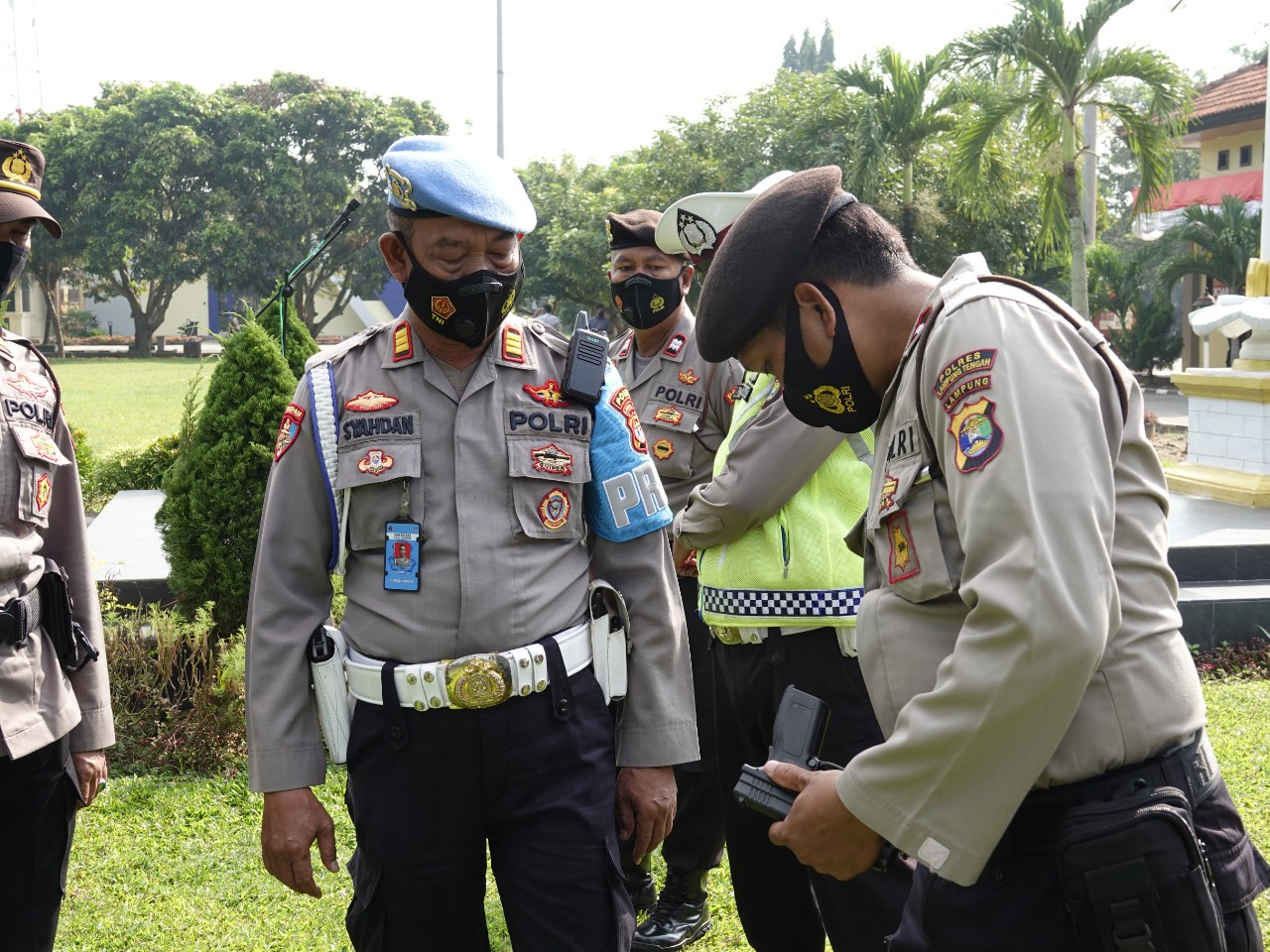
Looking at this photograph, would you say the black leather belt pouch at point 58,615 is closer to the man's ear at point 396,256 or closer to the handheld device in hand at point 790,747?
the man's ear at point 396,256

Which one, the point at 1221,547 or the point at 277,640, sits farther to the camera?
the point at 1221,547

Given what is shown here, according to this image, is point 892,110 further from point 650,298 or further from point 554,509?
point 554,509

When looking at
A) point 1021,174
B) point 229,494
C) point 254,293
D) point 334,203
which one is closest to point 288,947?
point 229,494

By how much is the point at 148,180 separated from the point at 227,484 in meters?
42.2

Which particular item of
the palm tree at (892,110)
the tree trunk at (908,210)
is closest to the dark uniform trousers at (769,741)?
the palm tree at (892,110)

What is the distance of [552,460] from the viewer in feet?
8.42

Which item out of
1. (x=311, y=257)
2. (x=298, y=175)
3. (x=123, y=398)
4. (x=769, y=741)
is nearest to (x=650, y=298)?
(x=311, y=257)

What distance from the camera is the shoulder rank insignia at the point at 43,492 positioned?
2.81 metres

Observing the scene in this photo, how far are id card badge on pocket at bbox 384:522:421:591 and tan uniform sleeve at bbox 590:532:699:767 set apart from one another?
1.48 ft

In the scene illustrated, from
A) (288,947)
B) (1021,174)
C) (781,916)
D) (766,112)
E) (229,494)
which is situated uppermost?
(766,112)

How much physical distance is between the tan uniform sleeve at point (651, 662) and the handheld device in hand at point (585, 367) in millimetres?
336

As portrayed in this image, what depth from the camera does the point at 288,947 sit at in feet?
12.2

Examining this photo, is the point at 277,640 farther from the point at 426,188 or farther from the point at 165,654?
the point at 165,654

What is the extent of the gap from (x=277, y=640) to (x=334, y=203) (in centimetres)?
4553
